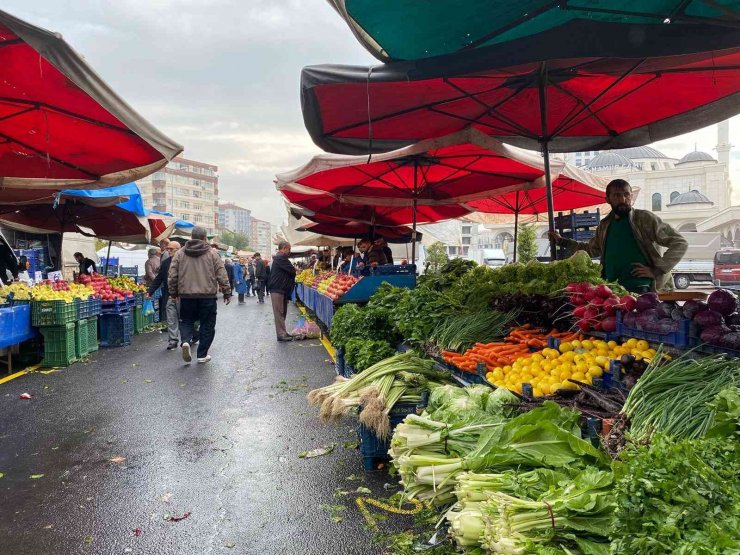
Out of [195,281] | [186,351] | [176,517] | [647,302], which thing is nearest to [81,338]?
[186,351]

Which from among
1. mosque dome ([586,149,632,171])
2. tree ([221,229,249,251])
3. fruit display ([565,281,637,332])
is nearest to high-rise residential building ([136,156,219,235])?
tree ([221,229,249,251])

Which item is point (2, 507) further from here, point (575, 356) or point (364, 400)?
point (575, 356)

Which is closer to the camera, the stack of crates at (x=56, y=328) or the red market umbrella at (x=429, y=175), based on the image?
the red market umbrella at (x=429, y=175)

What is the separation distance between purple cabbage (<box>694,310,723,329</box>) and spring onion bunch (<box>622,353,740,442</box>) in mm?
298

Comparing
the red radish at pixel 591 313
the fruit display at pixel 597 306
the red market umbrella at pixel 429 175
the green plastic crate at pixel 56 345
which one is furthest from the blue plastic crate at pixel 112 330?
the red radish at pixel 591 313

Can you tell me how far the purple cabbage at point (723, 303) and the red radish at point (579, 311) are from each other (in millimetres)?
1015

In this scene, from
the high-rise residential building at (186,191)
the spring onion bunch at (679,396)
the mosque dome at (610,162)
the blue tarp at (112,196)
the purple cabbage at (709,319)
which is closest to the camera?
the spring onion bunch at (679,396)

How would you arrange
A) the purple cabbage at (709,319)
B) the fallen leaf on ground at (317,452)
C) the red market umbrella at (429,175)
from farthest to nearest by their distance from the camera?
the red market umbrella at (429,175), the fallen leaf on ground at (317,452), the purple cabbage at (709,319)

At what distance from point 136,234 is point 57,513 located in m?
13.7

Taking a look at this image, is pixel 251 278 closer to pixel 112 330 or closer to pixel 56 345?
pixel 112 330

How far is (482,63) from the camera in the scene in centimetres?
336

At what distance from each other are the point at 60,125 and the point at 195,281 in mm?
3031

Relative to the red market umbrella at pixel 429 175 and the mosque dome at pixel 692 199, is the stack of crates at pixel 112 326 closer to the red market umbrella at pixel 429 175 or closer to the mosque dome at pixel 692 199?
the red market umbrella at pixel 429 175

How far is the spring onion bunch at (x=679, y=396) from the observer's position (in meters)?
2.18
